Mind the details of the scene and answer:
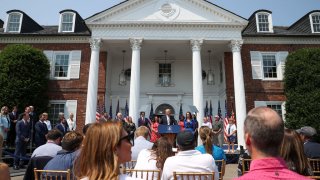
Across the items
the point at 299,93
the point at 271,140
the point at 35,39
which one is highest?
the point at 35,39

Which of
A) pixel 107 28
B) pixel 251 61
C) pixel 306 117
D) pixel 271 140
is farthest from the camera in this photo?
pixel 251 61

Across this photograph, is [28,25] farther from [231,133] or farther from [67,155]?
[67,155]

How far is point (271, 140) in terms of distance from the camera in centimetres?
162

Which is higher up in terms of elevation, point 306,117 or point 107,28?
point 107,28

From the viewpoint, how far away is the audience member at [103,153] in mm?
1802

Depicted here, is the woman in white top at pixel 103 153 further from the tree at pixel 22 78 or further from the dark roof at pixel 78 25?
the dark roof at pixel 78 25

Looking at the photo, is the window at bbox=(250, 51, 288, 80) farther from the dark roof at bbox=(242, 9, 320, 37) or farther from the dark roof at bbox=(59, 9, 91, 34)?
the dark roof at bbox=(59, 9, 91, 34)

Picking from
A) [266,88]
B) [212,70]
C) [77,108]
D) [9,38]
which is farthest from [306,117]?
[9,38]

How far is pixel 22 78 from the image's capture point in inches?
684

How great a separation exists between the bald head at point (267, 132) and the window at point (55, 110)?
751 inches

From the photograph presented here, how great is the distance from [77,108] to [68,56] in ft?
13.2

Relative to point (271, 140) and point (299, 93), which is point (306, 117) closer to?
point (299, 93)

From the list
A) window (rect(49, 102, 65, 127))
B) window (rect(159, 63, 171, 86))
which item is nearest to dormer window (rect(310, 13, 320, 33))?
window (rect(159, 63, 171, 86))

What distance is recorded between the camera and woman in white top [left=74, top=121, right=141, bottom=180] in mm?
1800
